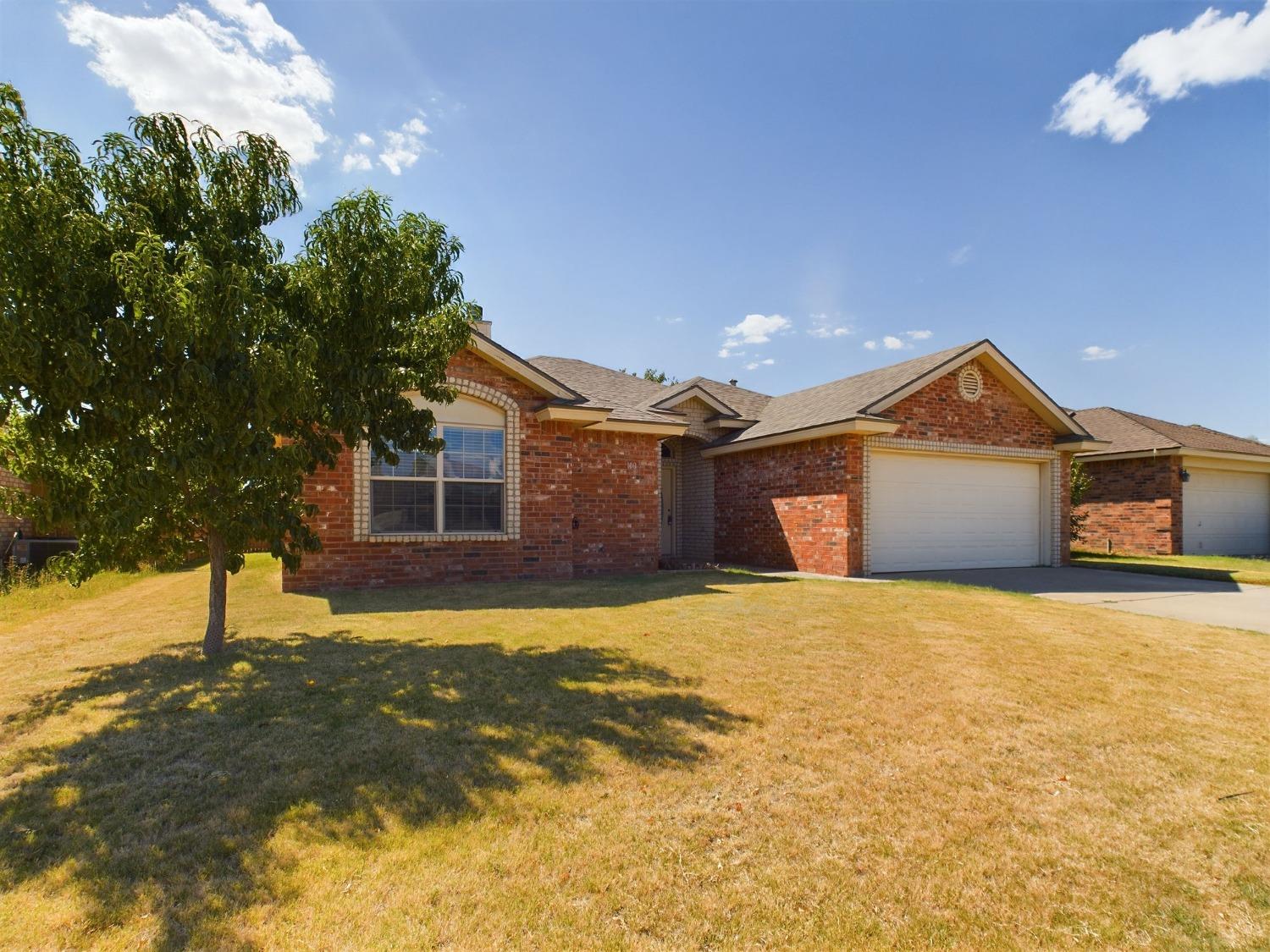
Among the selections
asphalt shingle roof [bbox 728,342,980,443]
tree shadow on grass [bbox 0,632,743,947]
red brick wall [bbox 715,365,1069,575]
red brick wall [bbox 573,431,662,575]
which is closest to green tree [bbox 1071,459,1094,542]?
red brick wall [bbox 715,365,1069,575]

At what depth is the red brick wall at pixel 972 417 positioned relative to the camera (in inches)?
532

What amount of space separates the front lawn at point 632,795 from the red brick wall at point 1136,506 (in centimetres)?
1444

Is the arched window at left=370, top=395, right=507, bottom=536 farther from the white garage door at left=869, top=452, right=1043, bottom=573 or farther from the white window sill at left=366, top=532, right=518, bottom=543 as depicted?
the white garage door at left=869, top=452, right=1043, bottom=573

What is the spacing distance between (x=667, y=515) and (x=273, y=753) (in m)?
14.1

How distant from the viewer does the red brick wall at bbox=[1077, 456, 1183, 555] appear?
1814cm

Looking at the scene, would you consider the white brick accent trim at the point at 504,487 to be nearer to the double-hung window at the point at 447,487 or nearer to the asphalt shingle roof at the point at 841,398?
the double-hung window at the point at 447,487

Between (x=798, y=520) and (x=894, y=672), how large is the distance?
831 centimetres

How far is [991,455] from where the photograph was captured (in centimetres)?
1449

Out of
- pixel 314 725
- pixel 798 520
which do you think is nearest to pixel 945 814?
pixel 314 725

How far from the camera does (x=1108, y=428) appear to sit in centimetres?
2073

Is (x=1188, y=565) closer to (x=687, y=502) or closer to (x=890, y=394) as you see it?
(x=890, y=394)

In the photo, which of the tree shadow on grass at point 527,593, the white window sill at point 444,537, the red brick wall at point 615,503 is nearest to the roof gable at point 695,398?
the red brick wall at point 615,503

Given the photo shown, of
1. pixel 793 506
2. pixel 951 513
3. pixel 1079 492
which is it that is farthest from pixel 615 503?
pixel 1079 492

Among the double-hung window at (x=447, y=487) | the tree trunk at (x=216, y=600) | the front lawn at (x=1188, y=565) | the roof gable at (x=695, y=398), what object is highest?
the roof gable at (x=695, y=398)
